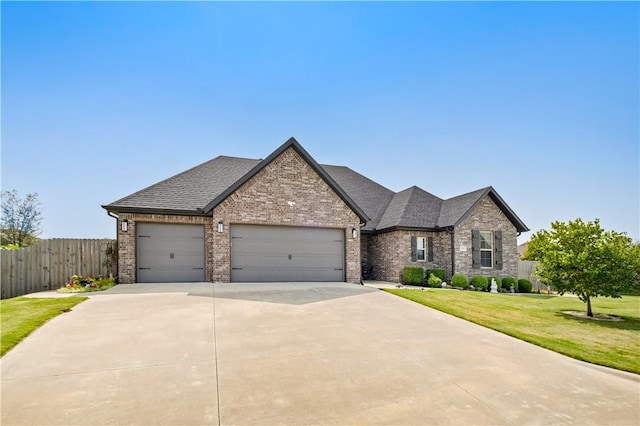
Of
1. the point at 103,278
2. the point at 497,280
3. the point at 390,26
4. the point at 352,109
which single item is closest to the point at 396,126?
the point at 352,109

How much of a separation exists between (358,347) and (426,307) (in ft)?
14.5

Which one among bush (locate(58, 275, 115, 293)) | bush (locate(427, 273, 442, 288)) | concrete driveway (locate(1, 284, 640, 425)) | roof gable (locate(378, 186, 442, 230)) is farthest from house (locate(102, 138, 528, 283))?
concrete driveway (locate(1, 284, 640, 425))

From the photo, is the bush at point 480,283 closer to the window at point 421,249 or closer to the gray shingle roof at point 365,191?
the window at point 421,249

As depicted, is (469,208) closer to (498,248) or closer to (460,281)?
(498,248)

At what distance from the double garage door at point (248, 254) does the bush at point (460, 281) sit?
5975 mm

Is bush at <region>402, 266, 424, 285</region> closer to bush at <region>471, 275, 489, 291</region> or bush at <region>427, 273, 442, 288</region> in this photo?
bush at <region>427, 273, 442, 288</region>

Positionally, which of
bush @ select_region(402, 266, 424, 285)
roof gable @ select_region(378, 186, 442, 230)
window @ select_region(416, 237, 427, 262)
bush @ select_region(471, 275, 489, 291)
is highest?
roof gable @ select_region(378, 186, 442, 230)

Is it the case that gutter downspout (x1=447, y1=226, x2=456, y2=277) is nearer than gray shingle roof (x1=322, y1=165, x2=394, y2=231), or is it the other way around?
gutter downspout (x1=447, y1=226, x2=456, y2=277)

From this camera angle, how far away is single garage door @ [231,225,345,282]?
13578 millimetres

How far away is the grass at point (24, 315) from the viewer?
5465 mm

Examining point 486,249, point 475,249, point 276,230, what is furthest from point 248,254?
point 486,249

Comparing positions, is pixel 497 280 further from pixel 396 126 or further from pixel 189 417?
pixel 189 417

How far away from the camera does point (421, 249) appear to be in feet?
57.9

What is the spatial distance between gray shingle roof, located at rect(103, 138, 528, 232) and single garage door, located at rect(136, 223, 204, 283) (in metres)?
0.82
